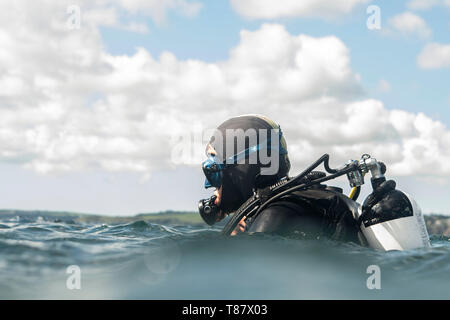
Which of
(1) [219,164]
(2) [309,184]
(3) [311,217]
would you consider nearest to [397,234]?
(3) [311,217]

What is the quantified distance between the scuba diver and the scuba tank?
1 centimetres

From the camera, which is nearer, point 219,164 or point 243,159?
point 243,159

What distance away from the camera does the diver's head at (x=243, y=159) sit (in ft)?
21.9

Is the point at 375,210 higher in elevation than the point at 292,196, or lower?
lower

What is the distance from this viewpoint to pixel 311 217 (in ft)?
19.4

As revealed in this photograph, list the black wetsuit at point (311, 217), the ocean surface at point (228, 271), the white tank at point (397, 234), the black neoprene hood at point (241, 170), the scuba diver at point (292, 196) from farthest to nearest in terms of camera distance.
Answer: the black neoprene hood at point (241, 170)
the white tank at point (397, 234)
the scuba diver at point (292, 196)
the black wetsuit at point (311, 217)
the ocean surface at point (228, 271)

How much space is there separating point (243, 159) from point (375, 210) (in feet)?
6.23

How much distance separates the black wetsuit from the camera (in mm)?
5646

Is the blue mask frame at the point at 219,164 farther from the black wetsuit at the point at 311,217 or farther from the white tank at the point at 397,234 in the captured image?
the white tank at the point at 397,234

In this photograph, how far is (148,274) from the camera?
5340mm

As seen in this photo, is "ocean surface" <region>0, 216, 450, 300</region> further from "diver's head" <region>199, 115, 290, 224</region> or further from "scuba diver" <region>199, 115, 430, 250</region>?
"diver's head" <region>199, 115, 290, 224</region>
